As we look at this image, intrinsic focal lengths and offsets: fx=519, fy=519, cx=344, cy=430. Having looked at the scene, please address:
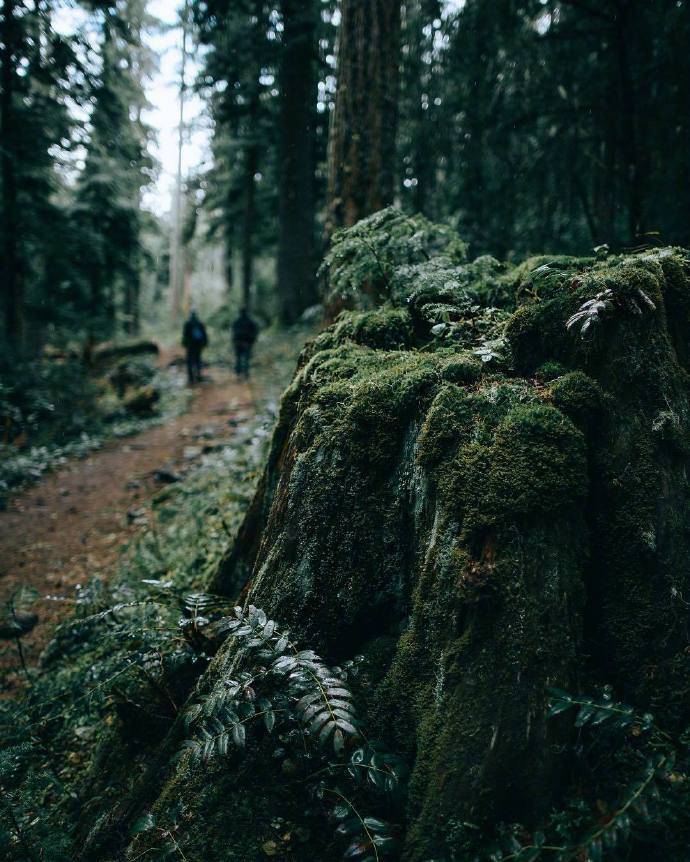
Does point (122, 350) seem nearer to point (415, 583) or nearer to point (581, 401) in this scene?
point (415, 583)

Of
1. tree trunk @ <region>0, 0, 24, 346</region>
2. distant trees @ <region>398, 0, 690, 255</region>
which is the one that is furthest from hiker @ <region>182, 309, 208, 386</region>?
distant trees @ <region>398, 0, 690, 255</region>

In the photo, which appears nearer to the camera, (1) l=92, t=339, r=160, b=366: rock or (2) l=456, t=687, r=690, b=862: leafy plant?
(2) l=456, t=687, r=690, b=862: leafy plant

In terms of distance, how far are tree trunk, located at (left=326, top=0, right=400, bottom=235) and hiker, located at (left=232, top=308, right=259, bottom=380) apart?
7945 mm

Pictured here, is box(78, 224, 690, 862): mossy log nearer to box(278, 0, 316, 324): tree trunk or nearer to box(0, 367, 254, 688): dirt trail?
box(0, 367, 254, 688): dirt trail

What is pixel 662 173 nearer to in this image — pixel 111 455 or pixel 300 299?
pixel 111 455

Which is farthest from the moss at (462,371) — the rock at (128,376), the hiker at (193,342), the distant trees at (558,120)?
the rock at (128,376)

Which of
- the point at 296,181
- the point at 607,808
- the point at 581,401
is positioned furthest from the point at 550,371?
the point at 296,181

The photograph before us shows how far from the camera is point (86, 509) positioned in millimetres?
8891

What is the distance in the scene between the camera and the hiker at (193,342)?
14.6 metres

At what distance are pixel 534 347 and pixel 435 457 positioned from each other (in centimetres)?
96

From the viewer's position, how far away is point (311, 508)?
3273mm

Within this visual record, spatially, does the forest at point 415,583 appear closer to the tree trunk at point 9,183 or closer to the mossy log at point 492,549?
the mossy log at point 492,549

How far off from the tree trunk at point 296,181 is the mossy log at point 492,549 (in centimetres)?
1460

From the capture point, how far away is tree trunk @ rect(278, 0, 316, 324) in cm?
1547
